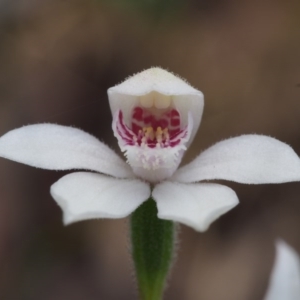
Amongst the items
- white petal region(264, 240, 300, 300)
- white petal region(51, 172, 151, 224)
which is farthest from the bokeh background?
white petal region(51, 172, 151, 224)

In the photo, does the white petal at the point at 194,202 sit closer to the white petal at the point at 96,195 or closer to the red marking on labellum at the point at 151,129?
the white petal at the point at 96,195

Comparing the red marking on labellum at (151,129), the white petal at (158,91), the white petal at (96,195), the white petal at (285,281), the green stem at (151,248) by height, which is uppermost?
the white petal at (158,91)

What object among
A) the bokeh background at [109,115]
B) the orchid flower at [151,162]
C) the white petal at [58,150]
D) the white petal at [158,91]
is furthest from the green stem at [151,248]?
the bokeh background at [109,115]

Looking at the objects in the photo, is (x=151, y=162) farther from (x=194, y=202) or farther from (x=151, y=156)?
(x=194, y=202)

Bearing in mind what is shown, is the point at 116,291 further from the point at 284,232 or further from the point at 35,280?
the point at 284,232

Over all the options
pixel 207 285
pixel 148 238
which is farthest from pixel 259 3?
pixel 148 238
